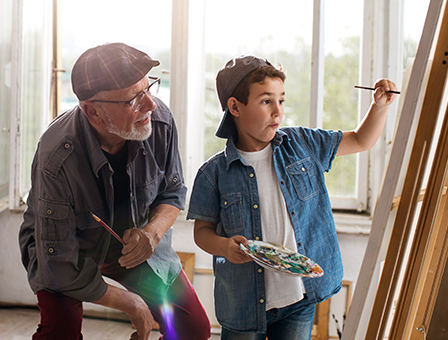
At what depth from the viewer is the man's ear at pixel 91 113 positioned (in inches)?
60.9

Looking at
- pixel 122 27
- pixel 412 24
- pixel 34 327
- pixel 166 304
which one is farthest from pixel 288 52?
pixel 34 327

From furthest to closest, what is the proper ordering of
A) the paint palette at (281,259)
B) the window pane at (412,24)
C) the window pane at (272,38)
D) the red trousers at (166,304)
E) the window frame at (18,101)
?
the window frame at (18,101)
the window pane at (272,38)
the red trousers at (166,304)
the window pane at (412,24)
the paint palette at (281,259)

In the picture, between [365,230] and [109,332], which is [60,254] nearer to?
[109,332]

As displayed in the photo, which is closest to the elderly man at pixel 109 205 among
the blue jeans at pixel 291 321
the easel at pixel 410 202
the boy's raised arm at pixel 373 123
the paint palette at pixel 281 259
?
the blue jeans at pixel 291 321

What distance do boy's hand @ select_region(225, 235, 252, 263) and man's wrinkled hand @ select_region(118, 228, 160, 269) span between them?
0.41 meters

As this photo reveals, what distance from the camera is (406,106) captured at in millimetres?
981

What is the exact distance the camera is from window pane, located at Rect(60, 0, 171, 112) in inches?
102

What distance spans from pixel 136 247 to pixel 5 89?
1639mm

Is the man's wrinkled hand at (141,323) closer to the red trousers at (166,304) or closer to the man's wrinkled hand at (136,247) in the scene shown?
the red trousers at (166,304)

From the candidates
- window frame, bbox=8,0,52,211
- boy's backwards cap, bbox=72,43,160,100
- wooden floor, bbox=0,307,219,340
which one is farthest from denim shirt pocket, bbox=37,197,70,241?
window frame, bbox=8,0,52,211

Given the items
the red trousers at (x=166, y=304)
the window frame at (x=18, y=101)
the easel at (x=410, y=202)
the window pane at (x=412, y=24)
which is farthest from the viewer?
the window frame at (x=18, y=101)

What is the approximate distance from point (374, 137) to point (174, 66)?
4.58 feet

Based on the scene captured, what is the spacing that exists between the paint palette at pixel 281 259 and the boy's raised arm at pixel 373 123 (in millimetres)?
429

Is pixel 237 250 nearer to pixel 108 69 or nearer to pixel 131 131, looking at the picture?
pixel 131 131
